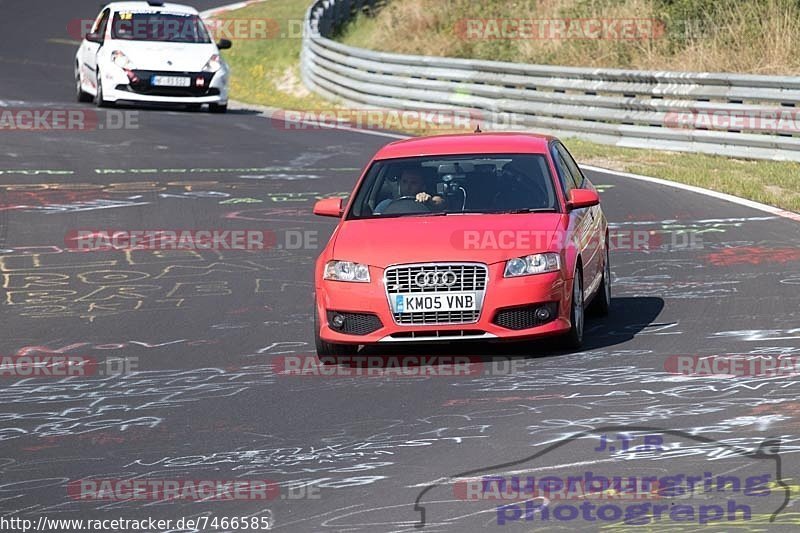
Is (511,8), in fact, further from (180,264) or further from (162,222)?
(180,264)

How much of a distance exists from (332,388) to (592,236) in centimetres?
284

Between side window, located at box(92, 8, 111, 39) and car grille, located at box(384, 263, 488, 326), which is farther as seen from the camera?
side window, located at box(92, 8, 111, 39)

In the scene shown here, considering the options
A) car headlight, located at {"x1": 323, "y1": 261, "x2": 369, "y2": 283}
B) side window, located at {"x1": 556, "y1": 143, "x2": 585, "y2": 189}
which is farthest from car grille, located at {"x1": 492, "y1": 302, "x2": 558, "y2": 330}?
side window, located at {"x1": 556, "y1": 143, "x2": 585, "y2": 189}

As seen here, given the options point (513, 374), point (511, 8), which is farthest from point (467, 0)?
point (513, 374)

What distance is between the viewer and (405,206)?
11039 millimetres

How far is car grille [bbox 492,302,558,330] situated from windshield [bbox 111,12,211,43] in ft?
63.0

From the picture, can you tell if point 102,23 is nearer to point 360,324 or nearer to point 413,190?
point 413,190

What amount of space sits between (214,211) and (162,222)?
903 millimetres

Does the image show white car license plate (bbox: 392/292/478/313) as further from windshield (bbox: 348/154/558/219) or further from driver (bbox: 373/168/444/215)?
driver (bbox: 373/168/444/215)

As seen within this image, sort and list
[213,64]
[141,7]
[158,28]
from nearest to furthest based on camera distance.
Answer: [213,64] < [158,28] < [141,7]

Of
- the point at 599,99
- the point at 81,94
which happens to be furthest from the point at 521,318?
the point at 81,94

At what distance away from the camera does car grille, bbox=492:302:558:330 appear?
394 inches

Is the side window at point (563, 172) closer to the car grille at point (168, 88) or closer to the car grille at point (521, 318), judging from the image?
the car grille at point (521, 318)

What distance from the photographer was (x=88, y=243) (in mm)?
15773
